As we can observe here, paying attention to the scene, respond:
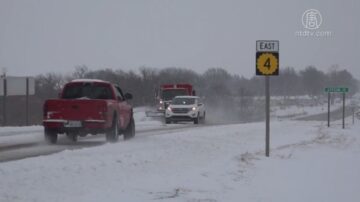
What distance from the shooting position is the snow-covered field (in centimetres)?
1009

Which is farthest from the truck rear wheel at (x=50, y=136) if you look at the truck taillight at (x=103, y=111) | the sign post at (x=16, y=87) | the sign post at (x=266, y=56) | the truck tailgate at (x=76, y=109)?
the sign post at (x=16, y=87)

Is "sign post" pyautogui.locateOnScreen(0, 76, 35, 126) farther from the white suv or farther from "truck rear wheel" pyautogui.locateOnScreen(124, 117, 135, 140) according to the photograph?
"truck rear wheel" pyautogui.locateOnScreen(124, 117, 135, 140)

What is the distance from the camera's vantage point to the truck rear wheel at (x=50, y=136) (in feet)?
61.5

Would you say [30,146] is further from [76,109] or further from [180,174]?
[180,174]

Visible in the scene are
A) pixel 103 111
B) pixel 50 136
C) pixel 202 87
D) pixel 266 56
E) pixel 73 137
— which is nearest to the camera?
pixel 266 56

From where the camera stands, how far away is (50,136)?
18.9 meters

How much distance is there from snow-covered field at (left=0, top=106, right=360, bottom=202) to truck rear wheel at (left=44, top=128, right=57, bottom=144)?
2.93 meters

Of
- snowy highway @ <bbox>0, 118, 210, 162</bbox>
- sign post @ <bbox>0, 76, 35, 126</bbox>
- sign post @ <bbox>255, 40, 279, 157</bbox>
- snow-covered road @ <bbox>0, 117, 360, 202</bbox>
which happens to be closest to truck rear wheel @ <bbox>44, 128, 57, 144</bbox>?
snowy highway @ <bbox>0, 118, 210, 162</bbox>

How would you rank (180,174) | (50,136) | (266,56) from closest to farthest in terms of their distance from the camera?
(180,174), (266,56), (50,136)

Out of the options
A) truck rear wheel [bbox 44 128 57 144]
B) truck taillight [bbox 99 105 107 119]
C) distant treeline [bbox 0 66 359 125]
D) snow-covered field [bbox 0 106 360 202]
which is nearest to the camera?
snow-covered field [bbox 0 106 360 202]

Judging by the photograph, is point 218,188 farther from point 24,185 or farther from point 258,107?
point 258,107

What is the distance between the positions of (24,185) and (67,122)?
28.0 ft

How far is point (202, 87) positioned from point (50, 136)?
313 feet

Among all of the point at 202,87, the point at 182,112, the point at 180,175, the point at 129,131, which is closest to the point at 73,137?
the point at 129,131
